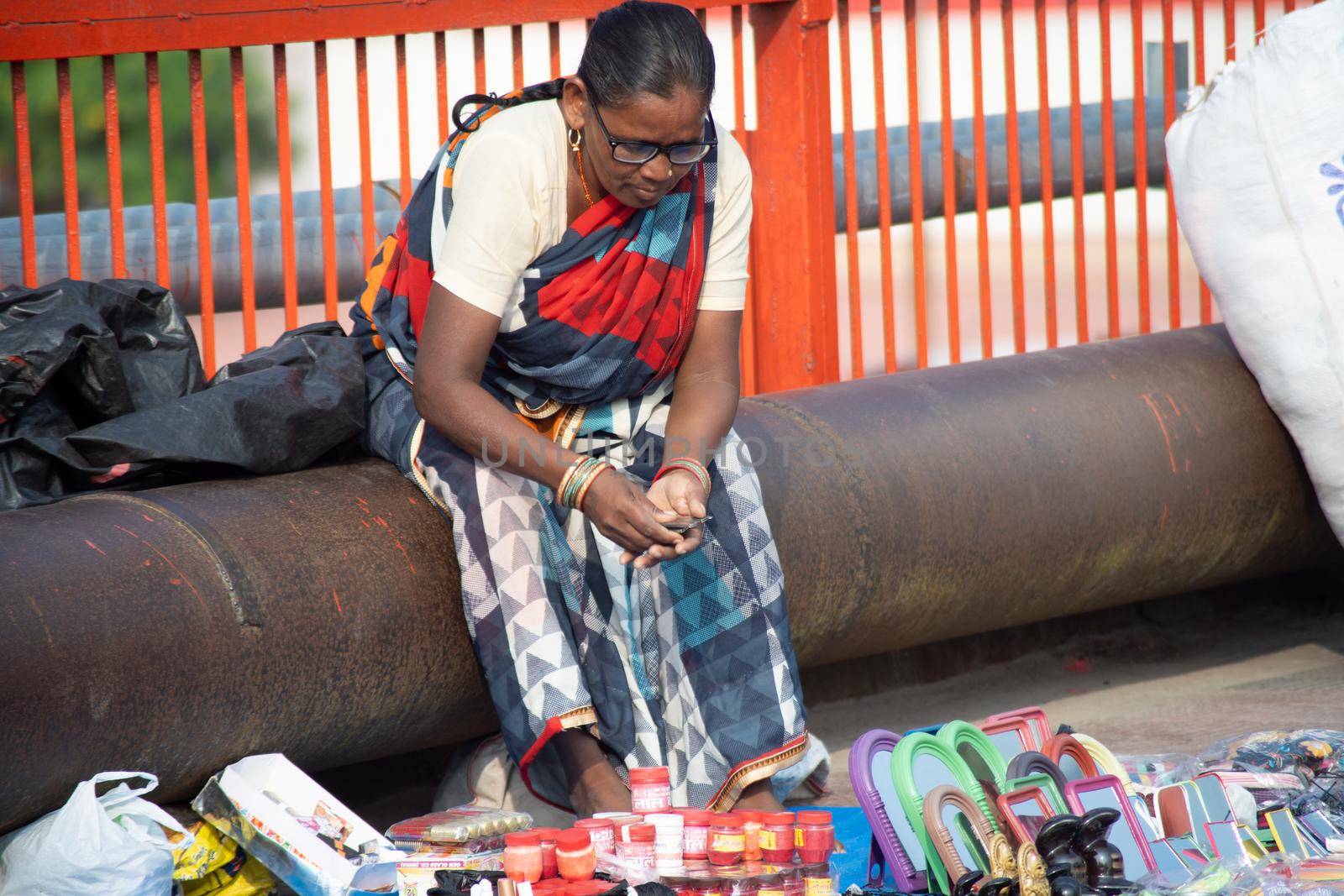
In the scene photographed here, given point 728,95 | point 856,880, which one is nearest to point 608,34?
point 856,880

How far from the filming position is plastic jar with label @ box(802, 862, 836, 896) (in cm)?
228

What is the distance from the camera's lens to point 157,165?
11.2 feet

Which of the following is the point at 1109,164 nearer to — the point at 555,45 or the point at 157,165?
the point at 555,45

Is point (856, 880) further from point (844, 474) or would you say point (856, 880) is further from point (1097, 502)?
point (1097, 502)

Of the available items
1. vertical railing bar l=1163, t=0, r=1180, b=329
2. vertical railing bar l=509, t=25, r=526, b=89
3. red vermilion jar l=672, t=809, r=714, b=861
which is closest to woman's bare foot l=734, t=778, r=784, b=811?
red vermilion jar l=672, t=809, r=714, b=861

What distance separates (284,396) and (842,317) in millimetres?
10456

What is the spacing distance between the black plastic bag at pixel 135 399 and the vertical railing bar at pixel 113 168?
49cm

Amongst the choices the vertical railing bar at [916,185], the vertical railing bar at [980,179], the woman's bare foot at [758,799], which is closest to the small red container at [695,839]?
the woman's bare foot at [758,799]

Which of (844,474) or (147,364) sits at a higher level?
(147,364)

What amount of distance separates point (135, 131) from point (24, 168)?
18438 millimetres

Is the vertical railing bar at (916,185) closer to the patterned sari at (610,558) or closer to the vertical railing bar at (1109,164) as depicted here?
the vertical railing bar at (1109,164)

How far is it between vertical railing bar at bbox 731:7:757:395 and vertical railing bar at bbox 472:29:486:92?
2.24ft

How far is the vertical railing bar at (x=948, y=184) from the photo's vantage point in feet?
13.4

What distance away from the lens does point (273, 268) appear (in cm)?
409
